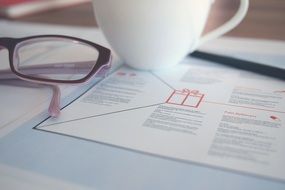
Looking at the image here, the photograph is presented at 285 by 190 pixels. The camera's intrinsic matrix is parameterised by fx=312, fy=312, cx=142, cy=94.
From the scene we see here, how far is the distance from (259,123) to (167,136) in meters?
0.07

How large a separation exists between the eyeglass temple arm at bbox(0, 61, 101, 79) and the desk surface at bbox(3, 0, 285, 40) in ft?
0.86

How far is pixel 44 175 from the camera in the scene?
0.17m

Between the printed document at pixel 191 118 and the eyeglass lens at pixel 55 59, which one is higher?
the eyeglass lens at pixel 55 59

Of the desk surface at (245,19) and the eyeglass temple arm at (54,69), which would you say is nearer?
the eyeglass temple arm at (54,69)

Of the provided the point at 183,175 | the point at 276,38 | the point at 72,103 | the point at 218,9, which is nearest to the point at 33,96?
the point at 72,103

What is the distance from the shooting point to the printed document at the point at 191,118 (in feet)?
0.61

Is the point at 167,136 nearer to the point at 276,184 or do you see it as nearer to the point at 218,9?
the point at 276,184

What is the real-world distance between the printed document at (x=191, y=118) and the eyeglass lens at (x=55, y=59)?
0.09ft

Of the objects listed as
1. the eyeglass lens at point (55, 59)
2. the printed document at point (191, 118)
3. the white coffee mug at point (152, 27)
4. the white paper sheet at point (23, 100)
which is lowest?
the printed document at point (191, 118)

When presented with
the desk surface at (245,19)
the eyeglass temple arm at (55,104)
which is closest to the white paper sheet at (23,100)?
the eyeglass temple arm at (55,104)

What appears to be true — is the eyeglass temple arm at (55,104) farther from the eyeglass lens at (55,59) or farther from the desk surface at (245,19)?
the desk surface at (245,19)

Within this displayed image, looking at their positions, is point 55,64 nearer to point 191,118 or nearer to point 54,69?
point 54,69

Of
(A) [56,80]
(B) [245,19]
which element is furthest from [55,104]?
(B) [245,19]

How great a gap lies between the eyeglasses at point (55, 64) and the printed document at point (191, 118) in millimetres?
21
